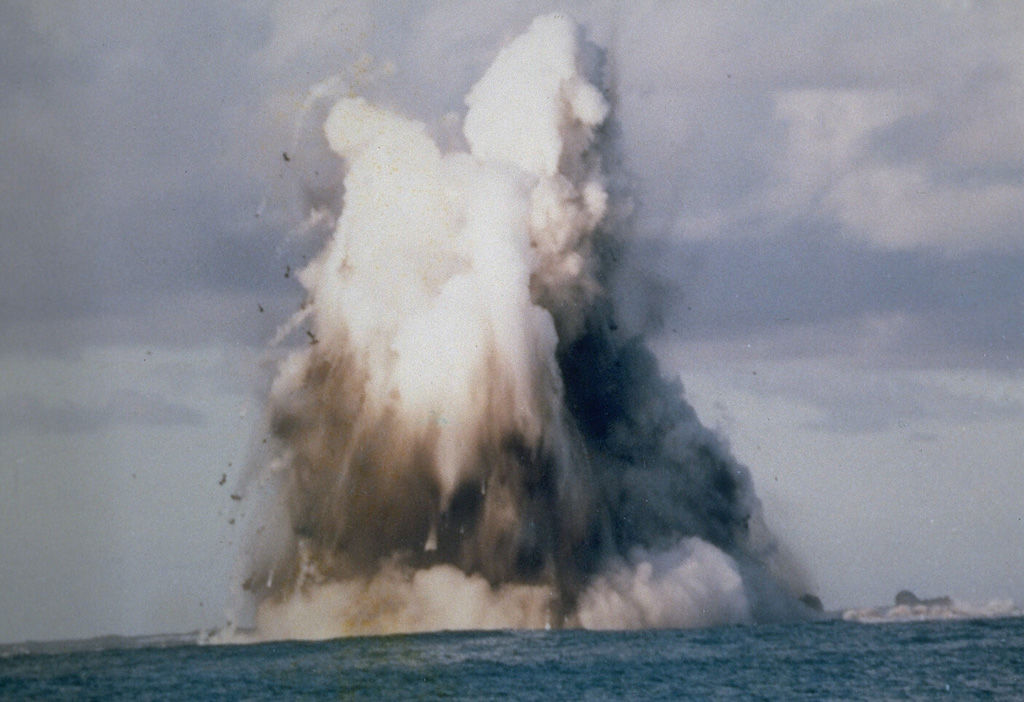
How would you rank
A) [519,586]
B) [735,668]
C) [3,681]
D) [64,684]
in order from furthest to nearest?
[519,586] → [3,681] → [64,684] → [735,668]

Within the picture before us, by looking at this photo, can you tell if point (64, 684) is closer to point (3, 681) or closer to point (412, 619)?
point (3, 681)

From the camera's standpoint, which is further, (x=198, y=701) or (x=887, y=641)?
(x=887, y=641)

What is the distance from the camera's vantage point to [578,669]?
473ft

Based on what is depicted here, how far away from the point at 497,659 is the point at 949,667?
132ft

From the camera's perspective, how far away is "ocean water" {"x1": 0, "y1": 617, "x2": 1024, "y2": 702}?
131 meters

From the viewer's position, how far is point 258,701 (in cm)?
12862

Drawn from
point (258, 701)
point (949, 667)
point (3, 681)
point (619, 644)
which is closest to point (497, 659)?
point (619, 644)

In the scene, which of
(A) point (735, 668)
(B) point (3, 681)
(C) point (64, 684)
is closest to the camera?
(A) point (735, 668)

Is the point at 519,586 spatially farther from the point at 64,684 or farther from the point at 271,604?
the point at 64,684

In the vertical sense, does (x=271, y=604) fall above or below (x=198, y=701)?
above

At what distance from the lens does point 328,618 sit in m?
186

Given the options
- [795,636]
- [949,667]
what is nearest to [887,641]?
[795,636]

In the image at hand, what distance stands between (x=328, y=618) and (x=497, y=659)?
3848cm

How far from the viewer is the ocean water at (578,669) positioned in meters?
131
